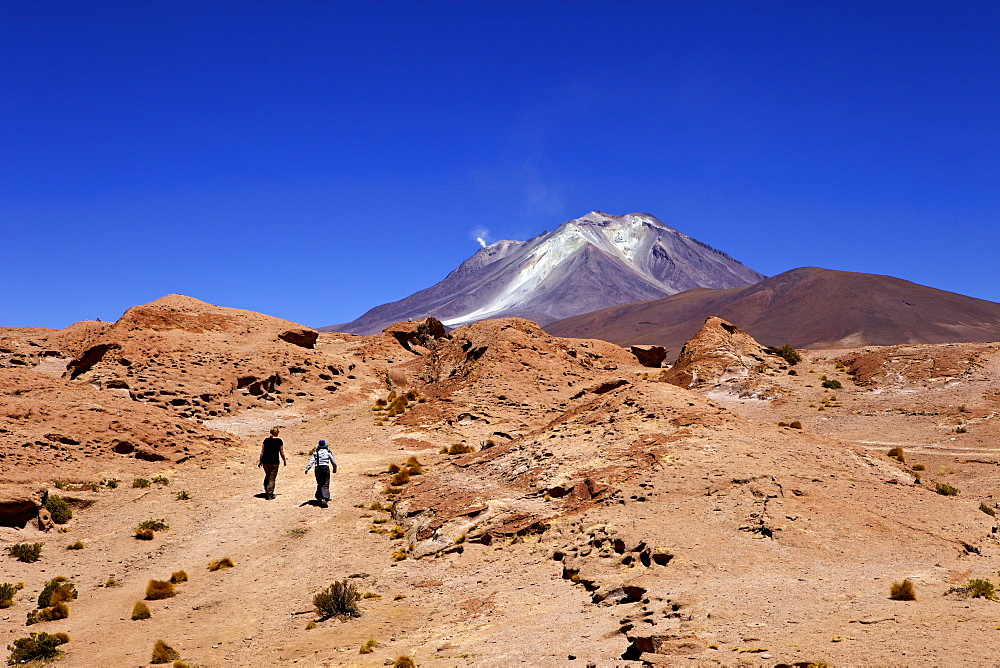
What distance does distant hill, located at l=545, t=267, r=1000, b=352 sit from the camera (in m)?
133

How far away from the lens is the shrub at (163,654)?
348 inches

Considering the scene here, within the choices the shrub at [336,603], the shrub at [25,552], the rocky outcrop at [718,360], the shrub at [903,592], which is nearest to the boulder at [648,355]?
the rocky outcrop at [718,360]

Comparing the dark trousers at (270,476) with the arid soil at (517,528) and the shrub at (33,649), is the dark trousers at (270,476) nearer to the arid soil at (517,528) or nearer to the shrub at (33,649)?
the arid soil at (517,528)

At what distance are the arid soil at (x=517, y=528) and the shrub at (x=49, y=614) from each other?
0.38ft

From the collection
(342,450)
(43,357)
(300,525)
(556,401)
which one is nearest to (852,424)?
(556,401)

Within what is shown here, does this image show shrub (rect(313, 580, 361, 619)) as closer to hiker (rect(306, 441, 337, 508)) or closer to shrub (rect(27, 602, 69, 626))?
shrub (rect(27, 602, 69, 626))

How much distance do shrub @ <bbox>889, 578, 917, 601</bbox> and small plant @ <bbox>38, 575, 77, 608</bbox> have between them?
10.7 meters

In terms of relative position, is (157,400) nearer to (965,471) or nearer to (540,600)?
(540,600)

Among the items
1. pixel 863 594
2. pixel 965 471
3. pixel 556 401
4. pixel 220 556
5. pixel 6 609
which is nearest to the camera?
pixel 863 594

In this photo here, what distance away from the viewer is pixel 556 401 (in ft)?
90.3

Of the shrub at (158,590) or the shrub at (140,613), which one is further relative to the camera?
the shrub at (158,590)

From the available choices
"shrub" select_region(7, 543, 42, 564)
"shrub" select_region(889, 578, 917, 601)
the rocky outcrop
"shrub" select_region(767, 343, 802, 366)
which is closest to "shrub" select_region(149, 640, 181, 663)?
"shrub" select_region(7, 543, 42, 564)

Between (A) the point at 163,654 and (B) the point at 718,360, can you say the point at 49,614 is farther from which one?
(B) the point at 718,360

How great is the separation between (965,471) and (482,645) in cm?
1496
